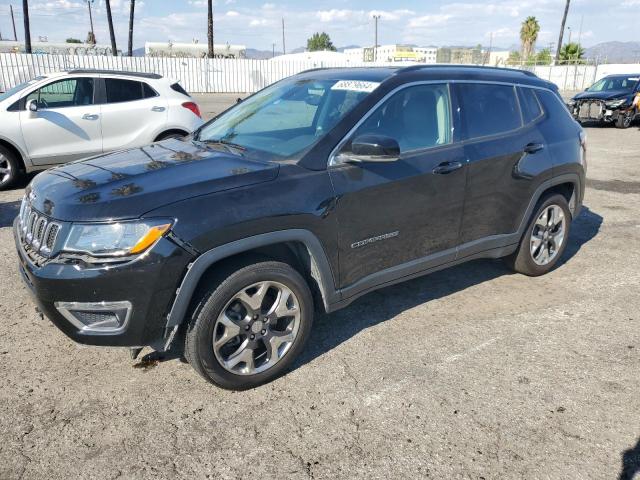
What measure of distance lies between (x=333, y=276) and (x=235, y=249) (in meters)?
0.72

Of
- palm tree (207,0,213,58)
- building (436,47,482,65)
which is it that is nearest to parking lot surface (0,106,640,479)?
palm tree (207,0,213,58)

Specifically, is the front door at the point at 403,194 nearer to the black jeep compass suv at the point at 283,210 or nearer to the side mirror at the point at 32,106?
the black jeep compass suv at the point at 283,210

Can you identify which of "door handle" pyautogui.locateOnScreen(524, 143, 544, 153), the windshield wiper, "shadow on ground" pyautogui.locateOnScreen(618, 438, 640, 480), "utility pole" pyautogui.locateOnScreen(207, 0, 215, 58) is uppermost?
"utility pole" pyautogui.locateOnScreen(207, 0, 215, 58)

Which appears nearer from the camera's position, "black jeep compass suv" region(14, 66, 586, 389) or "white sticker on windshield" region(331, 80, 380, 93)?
"black jeep compass suv" region(14, 66, 586, 389)

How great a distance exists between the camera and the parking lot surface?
2.54 metres

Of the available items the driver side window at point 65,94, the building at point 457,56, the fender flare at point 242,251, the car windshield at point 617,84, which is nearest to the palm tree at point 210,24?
the building at point 457,56

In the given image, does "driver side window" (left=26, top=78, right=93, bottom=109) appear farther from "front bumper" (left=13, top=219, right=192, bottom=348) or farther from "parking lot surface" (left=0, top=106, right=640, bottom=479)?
"front bumper" (left=13, top=219, right=192, bottom=348)

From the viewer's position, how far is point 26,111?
7.67 m

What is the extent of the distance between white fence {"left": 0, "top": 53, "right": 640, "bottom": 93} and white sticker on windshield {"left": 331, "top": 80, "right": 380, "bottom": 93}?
25.5m

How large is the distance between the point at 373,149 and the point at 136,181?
4.38ft

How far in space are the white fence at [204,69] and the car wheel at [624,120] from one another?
10.1 metres

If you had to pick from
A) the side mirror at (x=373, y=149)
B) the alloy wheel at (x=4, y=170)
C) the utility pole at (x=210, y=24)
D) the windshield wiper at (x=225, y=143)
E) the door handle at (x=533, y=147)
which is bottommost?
the alloy wheel at (x=4, y=170)

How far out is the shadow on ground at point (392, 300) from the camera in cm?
368

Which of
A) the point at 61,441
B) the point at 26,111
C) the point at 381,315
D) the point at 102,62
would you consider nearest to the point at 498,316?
the point at 381,315
